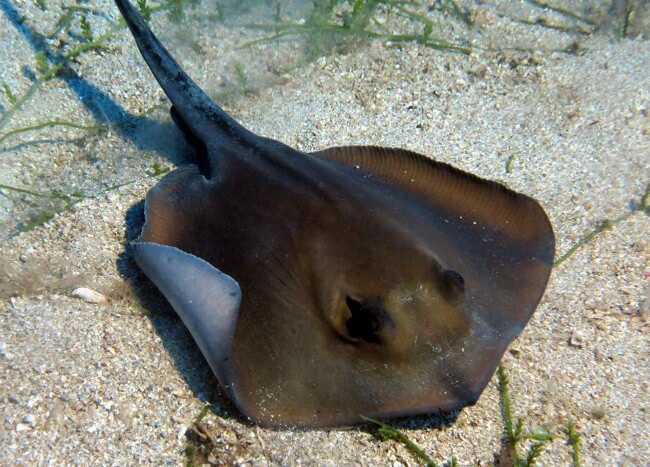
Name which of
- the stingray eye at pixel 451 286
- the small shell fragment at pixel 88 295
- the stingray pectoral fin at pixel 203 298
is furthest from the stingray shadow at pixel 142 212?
the stingray eye at pixel 451 286

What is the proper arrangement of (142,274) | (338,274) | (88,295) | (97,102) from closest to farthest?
(338,274) < (88,295) < (142,274) < (97,102)

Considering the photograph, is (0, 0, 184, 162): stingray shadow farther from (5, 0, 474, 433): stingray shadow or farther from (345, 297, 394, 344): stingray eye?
(345, 297, 394, 344): stingray eye

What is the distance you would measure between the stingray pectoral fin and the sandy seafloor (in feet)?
1.47

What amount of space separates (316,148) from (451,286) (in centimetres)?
263

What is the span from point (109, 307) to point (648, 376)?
400 cm

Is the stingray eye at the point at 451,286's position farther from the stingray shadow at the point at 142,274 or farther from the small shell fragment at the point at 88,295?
the small shell fragment at the point at 88,295

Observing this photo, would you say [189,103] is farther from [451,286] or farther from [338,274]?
[451,286]

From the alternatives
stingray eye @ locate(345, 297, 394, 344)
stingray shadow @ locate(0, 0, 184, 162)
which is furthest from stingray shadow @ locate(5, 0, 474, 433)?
stingray eye @ locate(345, 297, 394, 344)

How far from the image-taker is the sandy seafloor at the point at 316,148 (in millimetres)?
2898

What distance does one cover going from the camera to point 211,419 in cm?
297

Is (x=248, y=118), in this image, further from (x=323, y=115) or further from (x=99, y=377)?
(x=99, y=377)

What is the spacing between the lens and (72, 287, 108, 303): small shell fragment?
142 inches

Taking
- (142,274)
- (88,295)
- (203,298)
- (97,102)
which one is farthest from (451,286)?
(97,102)

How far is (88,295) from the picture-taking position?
3609 mm
